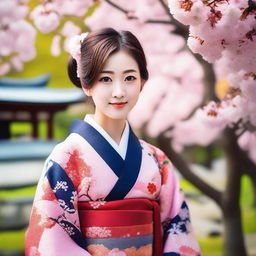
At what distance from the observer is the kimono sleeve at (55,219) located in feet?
6.21

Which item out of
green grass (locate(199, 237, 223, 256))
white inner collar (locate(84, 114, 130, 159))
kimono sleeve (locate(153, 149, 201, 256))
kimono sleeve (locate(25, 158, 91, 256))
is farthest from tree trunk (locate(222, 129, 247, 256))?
kimono sleeve (locate(25, 158, 91, 256))

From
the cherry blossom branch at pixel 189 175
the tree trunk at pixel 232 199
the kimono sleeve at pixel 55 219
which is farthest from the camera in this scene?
the cherry blossom branch at pixel 189 175

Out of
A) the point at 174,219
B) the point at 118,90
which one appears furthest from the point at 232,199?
the point at 118,90

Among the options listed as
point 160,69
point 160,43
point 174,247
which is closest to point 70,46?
point 174,247

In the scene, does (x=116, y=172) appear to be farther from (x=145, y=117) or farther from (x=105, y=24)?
(x=145, y=117)

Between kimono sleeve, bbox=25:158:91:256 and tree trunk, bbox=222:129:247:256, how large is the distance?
2.02 meters

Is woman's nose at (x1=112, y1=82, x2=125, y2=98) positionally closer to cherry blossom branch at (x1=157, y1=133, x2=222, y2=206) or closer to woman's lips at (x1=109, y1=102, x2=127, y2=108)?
woman's lips at (x1=109, y1=102, x2=127, y2=108)

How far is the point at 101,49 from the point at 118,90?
16 cm

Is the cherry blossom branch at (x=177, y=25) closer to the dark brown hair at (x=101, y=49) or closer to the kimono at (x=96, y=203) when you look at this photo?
the dark brown hair at (x=101, y=49)

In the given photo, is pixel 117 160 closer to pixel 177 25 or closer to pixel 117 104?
pixel 117 104

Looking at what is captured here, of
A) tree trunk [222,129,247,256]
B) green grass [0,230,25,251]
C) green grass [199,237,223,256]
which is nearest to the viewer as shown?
tree trunk [222,129,247,256]

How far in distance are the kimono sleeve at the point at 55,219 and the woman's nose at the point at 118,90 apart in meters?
0.34

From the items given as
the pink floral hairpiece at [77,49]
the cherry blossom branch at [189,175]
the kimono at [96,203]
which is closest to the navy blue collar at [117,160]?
the kimono at [96,203]

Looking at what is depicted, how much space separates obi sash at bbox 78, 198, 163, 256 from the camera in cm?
193
